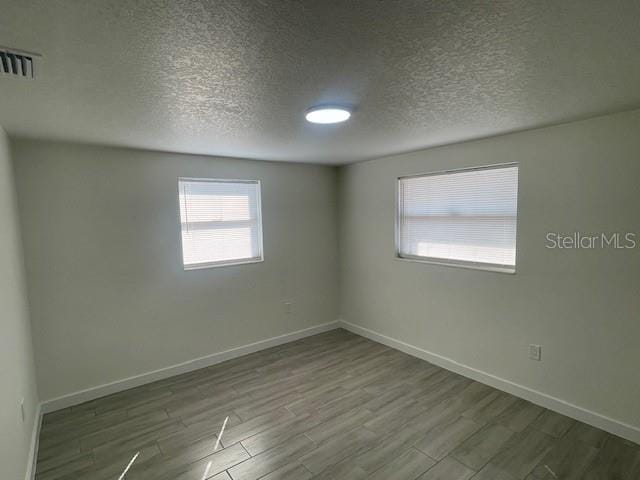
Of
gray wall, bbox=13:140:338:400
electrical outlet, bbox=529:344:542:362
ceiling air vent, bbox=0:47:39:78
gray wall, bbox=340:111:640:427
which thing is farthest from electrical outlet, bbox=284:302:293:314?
ceiling air vent, bbox=0:47:39:78

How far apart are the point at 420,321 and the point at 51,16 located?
12.0 feet

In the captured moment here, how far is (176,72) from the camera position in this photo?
4.71ft

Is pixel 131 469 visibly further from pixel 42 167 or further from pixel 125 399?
pixel 42 167

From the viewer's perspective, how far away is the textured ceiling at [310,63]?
1.04m

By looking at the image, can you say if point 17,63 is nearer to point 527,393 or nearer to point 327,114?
point 327,114

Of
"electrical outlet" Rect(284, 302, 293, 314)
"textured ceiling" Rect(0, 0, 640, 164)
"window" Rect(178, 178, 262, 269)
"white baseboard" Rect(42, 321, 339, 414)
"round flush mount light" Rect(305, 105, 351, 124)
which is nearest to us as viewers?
"textured ceiling" Rect(0, 0, 640, 164)

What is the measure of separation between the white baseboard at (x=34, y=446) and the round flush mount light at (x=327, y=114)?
2736mm

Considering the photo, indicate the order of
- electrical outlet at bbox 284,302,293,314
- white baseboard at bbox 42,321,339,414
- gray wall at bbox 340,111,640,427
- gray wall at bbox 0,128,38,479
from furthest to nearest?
electrical outlet at bbox 284,302,293,314 → white baseboard at bbox 42,321,339,414 → gray wall at bbox 340,111,640,427 → gray wall at bbox 0,128,38,479

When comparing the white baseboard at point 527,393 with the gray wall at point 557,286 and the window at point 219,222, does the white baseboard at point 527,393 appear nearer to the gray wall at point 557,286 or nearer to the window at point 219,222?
the gray wall at point 557,286

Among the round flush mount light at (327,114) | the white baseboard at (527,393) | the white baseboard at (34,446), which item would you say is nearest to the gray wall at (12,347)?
the white baseboard at (34,446)

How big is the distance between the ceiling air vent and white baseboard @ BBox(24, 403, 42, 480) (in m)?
2.21

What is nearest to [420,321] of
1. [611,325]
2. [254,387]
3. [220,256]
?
[611,325]

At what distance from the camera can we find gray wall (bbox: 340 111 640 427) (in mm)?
2297

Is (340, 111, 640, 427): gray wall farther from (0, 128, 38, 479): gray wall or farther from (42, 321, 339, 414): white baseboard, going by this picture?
(0, 128, 38, 479): gray wall
